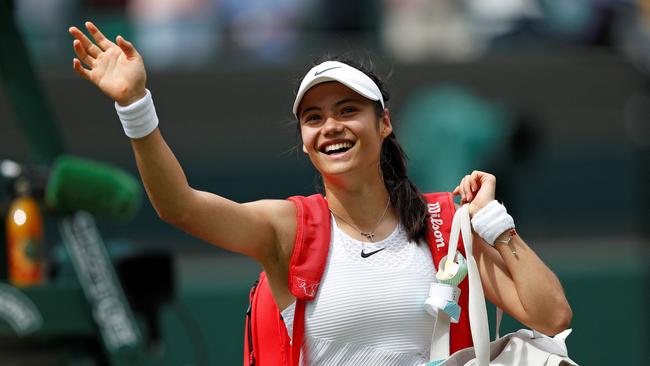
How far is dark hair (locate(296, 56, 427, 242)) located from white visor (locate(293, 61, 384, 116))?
2.2 inches

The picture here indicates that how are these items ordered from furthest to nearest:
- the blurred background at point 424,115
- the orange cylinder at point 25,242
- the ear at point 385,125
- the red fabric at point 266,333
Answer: the blurred background at point 424,115 → the orange cylinder at point 25,242 → the ear at point 385,125 → the red fabric at point 266,333

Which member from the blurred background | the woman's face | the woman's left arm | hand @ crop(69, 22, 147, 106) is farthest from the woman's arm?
the blurred background

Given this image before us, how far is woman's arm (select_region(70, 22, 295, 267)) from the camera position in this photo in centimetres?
276

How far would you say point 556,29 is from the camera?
34.0 ft

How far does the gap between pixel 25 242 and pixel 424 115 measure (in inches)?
183

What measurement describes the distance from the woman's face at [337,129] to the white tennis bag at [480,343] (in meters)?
0.29

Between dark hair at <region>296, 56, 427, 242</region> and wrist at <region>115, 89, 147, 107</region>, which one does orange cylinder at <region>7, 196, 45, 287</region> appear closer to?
dark hair at <region>296, 56, 427, 242</region>

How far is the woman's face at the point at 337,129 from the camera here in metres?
2.98

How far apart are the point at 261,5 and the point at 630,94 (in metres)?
3.07

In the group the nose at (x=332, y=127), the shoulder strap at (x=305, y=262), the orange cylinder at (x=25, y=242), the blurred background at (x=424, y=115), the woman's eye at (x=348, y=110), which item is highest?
the woman's eye at (x=348, y=110)

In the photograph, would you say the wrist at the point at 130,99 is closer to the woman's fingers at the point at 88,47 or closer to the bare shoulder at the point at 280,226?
the woman's fingers at the point at 88,47

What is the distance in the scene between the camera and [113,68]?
2.78 m

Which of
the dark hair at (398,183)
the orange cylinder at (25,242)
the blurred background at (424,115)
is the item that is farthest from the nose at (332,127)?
the blurred background at (424,115)

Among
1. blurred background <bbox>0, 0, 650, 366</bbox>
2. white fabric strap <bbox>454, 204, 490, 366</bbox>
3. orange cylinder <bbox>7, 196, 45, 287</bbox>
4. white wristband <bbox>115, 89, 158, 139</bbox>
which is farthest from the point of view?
blurred background <bbox>0, 0, 650, 366</bbox>
